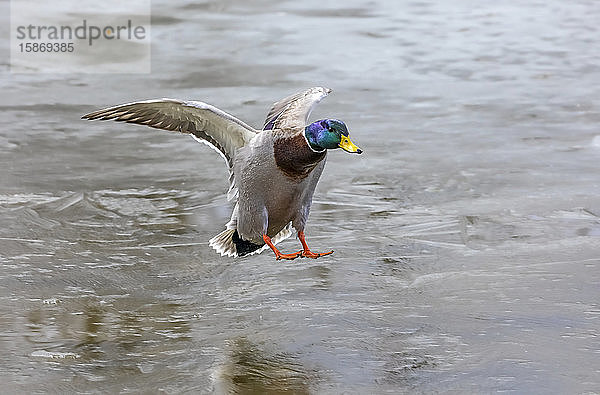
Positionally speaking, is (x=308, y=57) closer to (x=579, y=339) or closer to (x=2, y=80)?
(x=2, y=80)

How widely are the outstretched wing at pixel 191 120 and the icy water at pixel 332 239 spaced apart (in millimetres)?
719

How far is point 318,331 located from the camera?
4.26 meters

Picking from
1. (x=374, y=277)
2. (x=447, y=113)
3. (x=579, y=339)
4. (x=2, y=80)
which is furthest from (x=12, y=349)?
(x=2, y=80)

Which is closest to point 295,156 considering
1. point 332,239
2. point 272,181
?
point 272,181

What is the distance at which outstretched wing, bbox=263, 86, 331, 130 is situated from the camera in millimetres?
4289

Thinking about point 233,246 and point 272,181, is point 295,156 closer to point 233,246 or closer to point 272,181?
point 272,181

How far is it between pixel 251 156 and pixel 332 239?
120 centimetres

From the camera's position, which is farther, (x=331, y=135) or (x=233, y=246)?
(x=233, y=246)

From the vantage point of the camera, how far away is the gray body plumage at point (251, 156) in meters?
4.27

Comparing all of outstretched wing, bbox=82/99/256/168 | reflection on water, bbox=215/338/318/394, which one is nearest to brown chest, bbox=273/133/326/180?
outstretched wing, bbox=82/99/256/168

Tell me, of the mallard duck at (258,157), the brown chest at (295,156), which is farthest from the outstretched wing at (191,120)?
the brown chest at (295,156)

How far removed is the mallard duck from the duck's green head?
0.12 ft

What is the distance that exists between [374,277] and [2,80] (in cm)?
518

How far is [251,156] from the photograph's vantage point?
4.35 m
